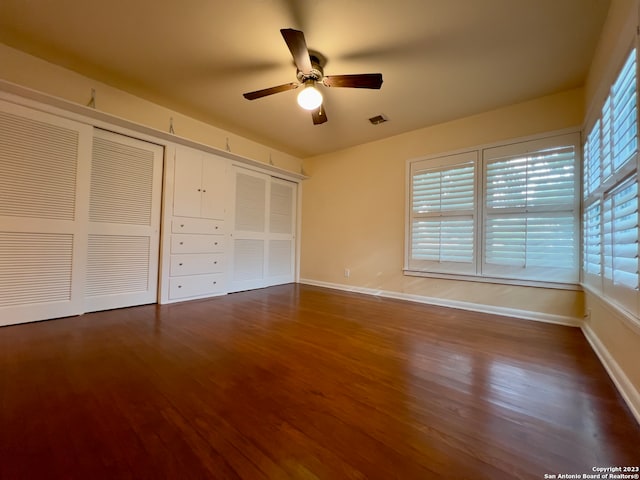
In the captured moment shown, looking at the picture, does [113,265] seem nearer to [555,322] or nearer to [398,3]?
[398,3]

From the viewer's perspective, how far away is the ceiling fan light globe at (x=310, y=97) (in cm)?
231

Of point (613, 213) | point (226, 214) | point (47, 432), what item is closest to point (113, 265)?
point (226, 214)

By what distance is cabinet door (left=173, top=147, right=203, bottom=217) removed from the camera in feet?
11.0

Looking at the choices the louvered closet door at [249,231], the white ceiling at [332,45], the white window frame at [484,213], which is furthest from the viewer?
the louvered closet door at [249,231]

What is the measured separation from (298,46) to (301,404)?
2.30 metres

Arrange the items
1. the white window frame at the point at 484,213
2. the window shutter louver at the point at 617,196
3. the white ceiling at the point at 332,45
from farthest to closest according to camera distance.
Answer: the white window frame at the point at 484,213 < the white ceiling at the point at 332,45 < the window shutter louver at the point at 617,196

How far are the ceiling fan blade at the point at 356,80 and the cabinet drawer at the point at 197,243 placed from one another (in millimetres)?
2584

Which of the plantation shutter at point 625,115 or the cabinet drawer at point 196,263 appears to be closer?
the plantation shutter at point 625,115

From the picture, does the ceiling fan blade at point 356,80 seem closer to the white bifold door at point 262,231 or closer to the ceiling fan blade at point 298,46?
the ceiling fan blade at point 298,46

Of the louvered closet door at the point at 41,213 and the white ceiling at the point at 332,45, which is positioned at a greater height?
the white ceiling at the point at 332,45

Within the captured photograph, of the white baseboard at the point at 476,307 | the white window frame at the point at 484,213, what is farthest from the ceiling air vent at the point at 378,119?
the white baseboard at the point at 476,307

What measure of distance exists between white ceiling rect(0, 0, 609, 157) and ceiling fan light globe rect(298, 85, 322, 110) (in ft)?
1.06

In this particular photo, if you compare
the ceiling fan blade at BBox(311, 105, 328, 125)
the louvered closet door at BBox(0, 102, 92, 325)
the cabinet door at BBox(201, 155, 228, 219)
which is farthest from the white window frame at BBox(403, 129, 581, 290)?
the louvered closet door at BBox(0, 102, 92, 325)

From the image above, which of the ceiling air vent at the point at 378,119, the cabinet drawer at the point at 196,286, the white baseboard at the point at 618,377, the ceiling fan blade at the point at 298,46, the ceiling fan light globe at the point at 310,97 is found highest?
the ceiling air vent at the point at 378,119
